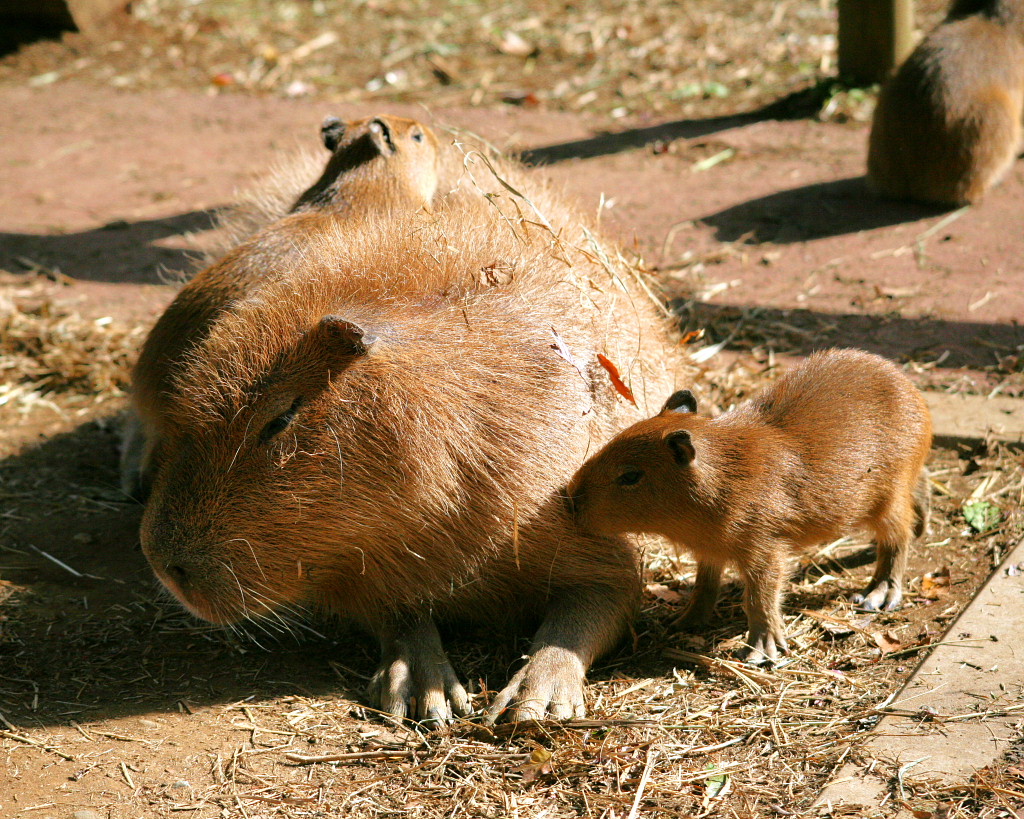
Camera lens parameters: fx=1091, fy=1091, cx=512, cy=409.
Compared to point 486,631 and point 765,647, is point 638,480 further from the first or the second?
point 486,631

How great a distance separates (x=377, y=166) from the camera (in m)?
4.88

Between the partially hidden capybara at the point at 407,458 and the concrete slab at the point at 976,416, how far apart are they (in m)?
1.65

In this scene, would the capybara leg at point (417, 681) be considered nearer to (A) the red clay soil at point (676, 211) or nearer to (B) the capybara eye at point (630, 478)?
(B) the capybara eye at point (630, 478)

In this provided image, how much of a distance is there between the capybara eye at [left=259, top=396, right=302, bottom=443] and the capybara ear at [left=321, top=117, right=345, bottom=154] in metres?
2.13

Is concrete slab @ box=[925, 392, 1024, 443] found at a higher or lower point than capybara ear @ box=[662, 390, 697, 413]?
lower

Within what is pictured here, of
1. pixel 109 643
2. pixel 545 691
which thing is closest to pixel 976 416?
pixel 545 691

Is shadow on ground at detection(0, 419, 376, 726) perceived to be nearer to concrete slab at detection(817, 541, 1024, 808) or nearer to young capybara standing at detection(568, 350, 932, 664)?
young capybara standing at detection(568, 350, 932, 664)

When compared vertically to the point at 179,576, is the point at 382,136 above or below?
above

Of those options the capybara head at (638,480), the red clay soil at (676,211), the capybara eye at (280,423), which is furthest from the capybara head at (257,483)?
the red clay soil at (676,211)

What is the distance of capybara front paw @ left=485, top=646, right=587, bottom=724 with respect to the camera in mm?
3256

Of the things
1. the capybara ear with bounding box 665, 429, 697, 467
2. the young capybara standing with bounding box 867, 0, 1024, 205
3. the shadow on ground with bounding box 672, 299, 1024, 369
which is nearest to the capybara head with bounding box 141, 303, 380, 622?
the capybara ear with bounding box 665, 429, 697, 467

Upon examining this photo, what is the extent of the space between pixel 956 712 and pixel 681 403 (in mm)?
1292

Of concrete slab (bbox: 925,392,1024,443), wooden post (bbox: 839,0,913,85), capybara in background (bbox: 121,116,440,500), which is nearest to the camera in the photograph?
capybara in background (bbox: 121,116,440,500)

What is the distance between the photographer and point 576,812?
9.70 feet
